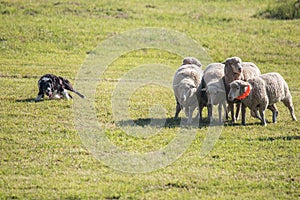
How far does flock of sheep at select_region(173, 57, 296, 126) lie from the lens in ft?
45.0

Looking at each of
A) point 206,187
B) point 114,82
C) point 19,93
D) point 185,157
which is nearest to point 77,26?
point 114,82

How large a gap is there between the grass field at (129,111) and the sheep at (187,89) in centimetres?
53

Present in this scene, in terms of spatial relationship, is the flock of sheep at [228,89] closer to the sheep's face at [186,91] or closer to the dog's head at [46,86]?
the sheep's face at [186,91]

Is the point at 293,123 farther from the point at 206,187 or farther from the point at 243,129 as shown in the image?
the point at 206,187

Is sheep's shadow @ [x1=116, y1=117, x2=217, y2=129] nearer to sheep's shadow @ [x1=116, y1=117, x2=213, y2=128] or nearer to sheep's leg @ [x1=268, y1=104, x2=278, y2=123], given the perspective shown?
sheep's shadow @ [x1=116, y1=117, x2=213, y2=128]

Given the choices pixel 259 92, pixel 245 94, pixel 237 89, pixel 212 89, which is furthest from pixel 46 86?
pixel 259 92

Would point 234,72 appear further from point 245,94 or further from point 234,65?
point 245,94

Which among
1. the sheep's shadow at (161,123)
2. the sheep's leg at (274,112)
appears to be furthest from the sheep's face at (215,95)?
the sheep's leg at (274,112)

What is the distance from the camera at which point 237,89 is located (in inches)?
529

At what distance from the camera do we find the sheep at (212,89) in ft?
45.1

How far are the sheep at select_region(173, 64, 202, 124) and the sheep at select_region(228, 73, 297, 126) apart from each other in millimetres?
880

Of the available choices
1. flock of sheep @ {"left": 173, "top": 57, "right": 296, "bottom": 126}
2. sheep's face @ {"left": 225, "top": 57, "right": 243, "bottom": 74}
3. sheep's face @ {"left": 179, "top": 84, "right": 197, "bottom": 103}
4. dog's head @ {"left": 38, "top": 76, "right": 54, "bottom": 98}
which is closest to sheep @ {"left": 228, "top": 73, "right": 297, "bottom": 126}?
flock of sheep @ {"left": 173, "top": 57, "right": 296, "bottom": 126}

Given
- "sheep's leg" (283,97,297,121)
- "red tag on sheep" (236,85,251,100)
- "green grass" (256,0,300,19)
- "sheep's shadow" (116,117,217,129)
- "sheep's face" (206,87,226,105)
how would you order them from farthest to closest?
1. "green grass" (256,0,300,19)
2. "sheep's leg" (283,97,297,121)
3. "sheep's shadow" (116,117,217,129)
4. "sheep's face" (206,87,226,105)
5. "red tag on sheep" (236,85,251,100)

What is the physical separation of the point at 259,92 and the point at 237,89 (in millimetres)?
669
